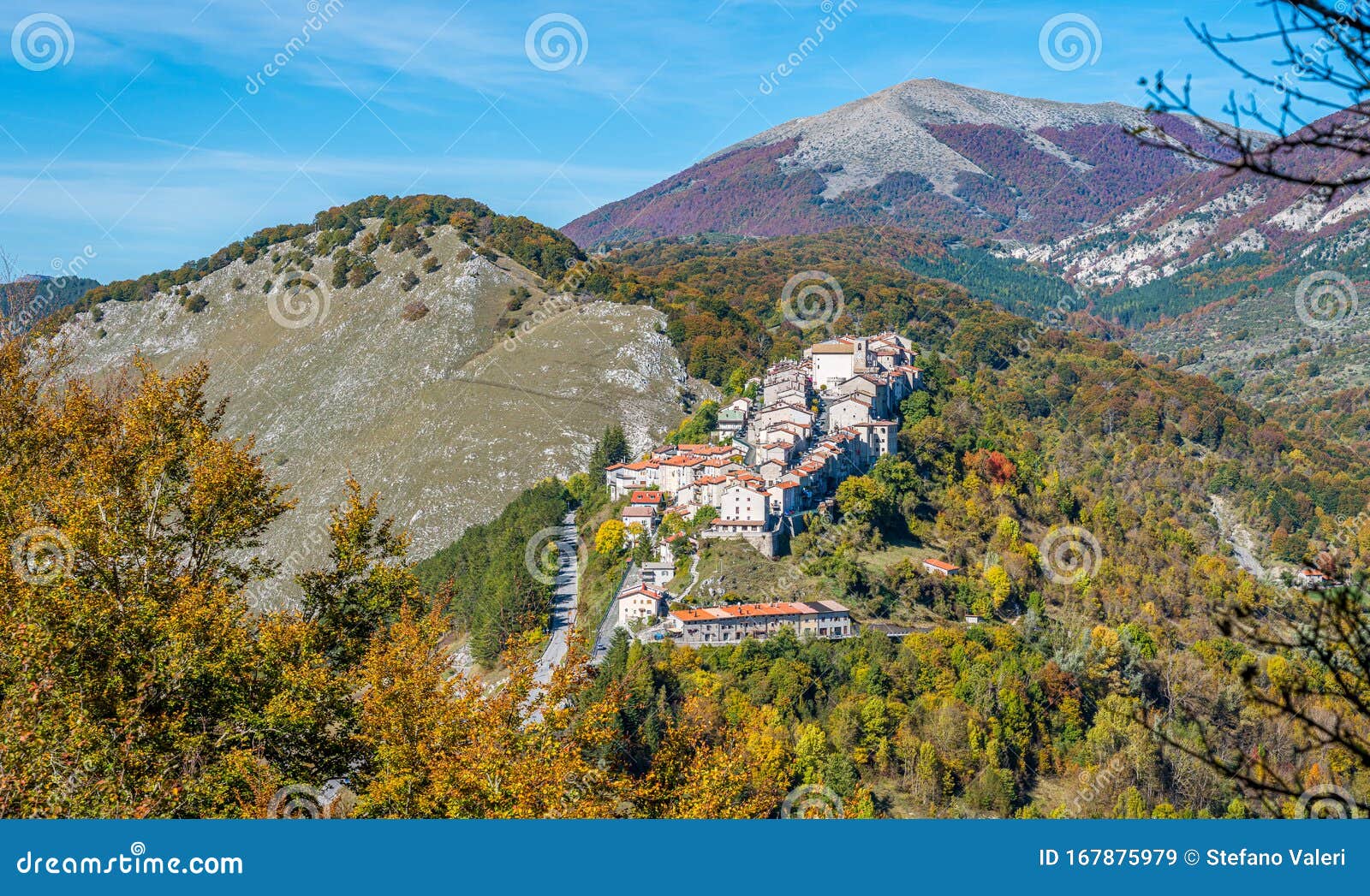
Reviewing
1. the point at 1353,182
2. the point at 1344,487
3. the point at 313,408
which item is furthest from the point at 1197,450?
the point at 1353,182

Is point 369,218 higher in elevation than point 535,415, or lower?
higher

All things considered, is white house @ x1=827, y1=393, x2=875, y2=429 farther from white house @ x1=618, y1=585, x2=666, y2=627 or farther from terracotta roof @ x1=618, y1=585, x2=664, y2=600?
white house @ x1=618, y1=585, x2=666, y2=627

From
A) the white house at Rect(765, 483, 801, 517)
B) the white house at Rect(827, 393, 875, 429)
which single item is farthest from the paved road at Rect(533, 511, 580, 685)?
the white house at Rect(827, 393, 875, 429)

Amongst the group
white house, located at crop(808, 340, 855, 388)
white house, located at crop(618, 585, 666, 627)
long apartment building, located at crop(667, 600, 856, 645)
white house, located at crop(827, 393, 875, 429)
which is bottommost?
long apartment building, located at crop(667, 600, 856, 645)

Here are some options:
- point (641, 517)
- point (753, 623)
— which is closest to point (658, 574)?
point (641, 517)

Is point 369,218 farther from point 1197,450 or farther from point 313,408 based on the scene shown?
point 1197,450

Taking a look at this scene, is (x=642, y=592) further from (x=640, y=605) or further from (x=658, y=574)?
(x=658, y=574)
